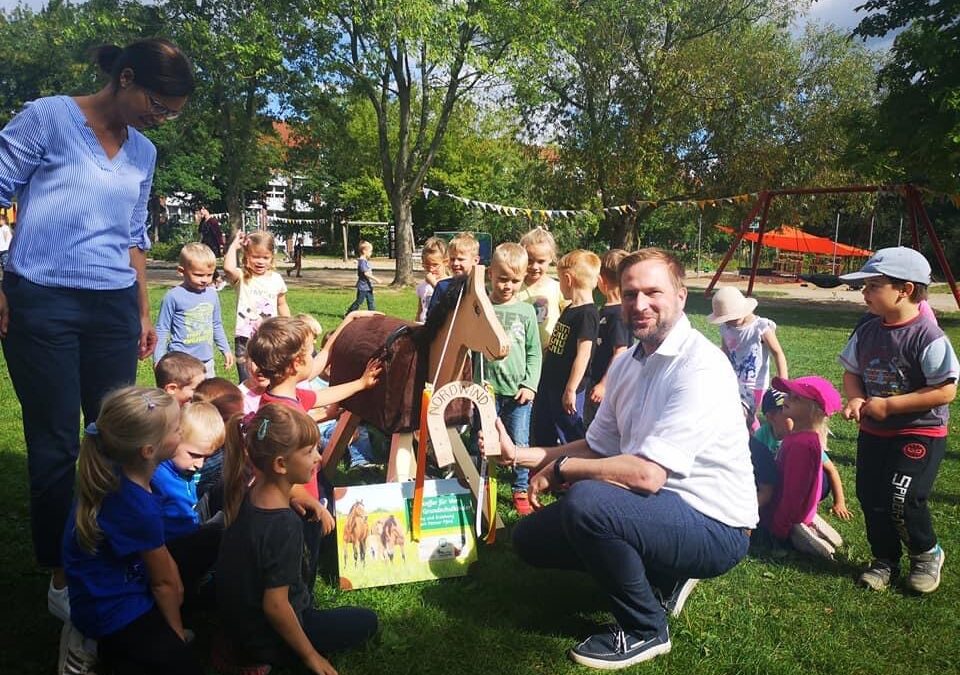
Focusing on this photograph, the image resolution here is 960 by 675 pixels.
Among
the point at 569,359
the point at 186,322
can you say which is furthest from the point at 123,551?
the point at 569,359

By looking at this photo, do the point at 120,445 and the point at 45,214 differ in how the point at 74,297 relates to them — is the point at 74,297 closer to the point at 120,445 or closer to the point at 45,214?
the point at 45,214

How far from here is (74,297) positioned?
2.64 m

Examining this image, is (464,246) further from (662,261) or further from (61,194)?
(61,194)

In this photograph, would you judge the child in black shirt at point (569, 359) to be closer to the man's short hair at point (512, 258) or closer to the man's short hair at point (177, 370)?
the man's short hair at point (512, 258)

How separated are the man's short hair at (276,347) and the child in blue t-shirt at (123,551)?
0.74m

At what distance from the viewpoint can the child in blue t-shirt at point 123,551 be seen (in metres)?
2.27

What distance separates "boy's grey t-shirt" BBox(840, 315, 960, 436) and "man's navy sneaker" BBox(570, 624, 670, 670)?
156 centimetres

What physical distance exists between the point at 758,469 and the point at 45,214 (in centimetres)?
366

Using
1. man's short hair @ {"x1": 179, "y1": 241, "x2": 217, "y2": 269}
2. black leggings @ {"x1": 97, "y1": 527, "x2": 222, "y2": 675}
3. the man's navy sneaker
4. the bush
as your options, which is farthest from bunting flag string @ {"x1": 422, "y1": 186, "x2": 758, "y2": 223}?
the bush

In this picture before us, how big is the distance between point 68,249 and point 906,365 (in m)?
3.62

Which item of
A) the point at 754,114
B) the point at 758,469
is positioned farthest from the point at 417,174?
the point at 758,469

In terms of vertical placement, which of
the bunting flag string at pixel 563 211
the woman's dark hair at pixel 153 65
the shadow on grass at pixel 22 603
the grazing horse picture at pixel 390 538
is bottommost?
the shadow on grass at pixel 22 603

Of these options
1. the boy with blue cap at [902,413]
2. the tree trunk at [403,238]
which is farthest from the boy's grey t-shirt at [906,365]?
the tree trunk at [403,238]

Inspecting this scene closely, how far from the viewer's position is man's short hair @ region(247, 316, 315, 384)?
3.10 metres
